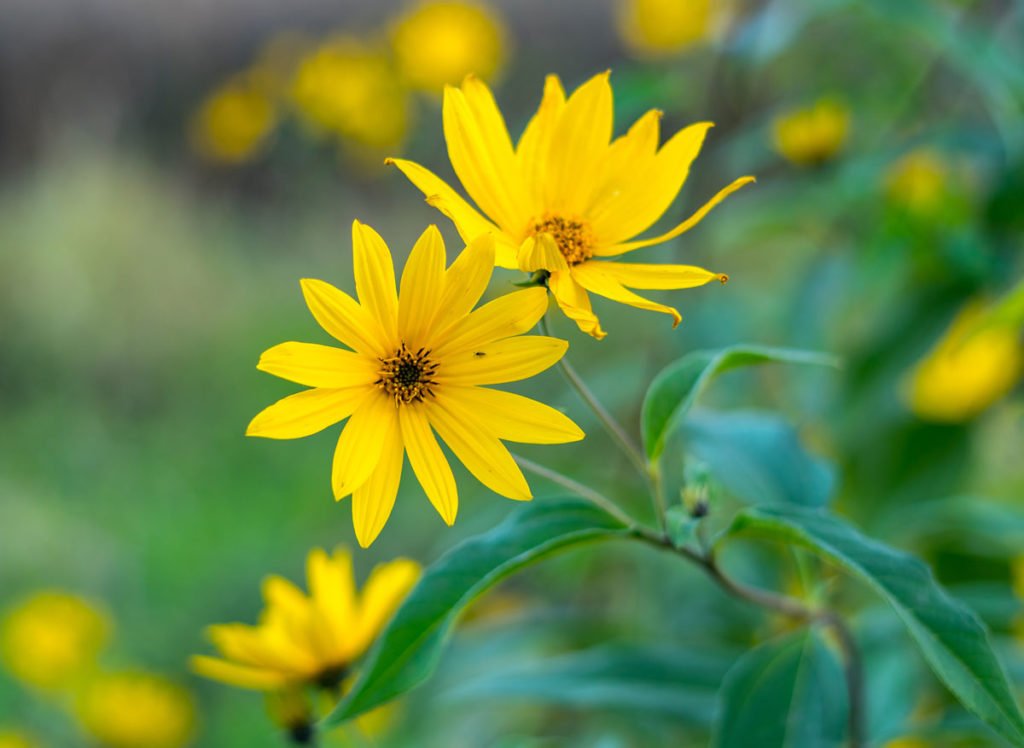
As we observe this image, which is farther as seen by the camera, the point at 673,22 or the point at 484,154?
the point at 673,22

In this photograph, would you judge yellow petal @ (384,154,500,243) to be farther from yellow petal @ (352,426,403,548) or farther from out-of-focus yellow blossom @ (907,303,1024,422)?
out-of-focus yellow blossom @ (907,303,1024,422)

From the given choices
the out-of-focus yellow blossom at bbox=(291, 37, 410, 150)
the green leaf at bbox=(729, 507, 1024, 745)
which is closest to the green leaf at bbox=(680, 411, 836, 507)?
the green leaf at bbox=(729, 507, 1024, 745)

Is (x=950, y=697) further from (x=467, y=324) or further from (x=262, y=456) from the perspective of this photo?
(x=262, y=456)

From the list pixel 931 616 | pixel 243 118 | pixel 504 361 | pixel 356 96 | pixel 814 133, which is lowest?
A: pixel 931 616

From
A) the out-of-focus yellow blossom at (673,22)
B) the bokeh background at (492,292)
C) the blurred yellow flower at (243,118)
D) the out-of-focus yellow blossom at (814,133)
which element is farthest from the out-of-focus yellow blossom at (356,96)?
the out-of-focus yellow blossom at (814,133)

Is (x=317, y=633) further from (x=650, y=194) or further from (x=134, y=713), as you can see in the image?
(x=134, y=713)

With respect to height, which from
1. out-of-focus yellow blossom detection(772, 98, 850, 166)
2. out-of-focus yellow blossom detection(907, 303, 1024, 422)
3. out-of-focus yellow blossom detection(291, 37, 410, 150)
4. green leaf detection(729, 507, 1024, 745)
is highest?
out-of-focus yellow blossom detection(291, 37, 410, 150)

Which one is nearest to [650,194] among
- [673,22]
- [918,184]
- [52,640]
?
[918,184]

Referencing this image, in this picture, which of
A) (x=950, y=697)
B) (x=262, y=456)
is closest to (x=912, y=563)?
(x=950, y=697)
